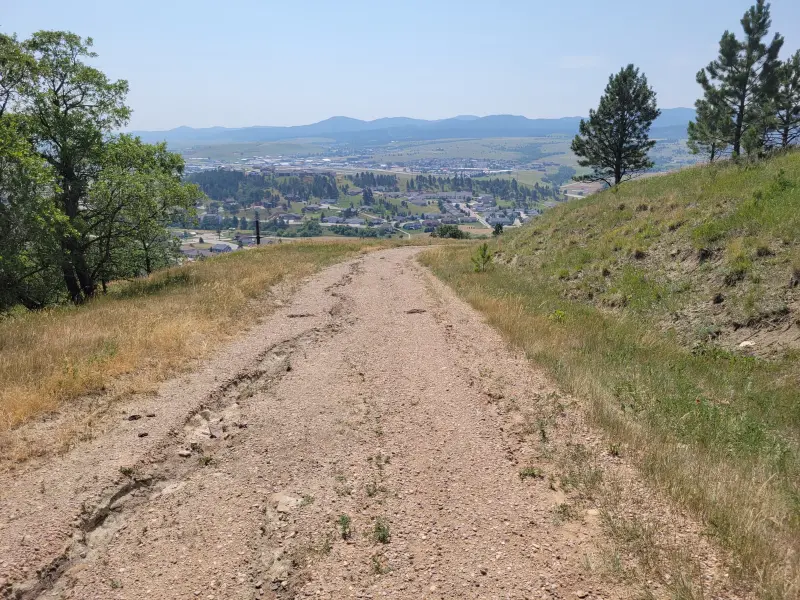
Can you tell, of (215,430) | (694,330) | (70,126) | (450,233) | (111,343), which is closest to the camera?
(215,430)

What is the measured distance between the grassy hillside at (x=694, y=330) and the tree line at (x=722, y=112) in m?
7.02

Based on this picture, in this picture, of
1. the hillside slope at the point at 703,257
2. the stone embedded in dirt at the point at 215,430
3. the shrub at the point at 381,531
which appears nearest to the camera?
the shrub at the point at 381,531

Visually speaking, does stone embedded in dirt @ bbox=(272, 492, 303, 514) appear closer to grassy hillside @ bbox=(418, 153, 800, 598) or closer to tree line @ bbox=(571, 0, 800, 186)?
grassy hillside @ bbox=(418, 153, 800, 598)

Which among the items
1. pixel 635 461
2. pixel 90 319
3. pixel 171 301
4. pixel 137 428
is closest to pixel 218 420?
pixel 137 428

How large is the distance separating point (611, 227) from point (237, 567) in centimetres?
1917

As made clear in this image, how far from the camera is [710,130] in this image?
101 ft

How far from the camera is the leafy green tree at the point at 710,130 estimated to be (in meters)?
29.2

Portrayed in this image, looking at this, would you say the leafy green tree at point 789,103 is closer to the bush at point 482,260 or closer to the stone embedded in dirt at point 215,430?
the bush at point 482,260

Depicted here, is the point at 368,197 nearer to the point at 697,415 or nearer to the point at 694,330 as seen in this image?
the point at 694,330

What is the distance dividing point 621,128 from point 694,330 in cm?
3157

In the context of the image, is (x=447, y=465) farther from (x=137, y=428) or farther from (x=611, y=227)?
(x=611, y=227)

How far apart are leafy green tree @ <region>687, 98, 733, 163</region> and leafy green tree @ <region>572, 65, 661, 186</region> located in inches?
141

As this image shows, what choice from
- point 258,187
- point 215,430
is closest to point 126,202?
point 215,430

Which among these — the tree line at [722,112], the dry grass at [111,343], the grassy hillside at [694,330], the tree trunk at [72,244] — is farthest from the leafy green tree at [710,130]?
the tree trunk at [72,244]
